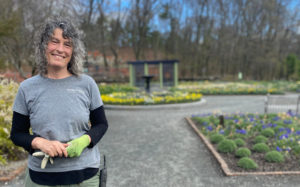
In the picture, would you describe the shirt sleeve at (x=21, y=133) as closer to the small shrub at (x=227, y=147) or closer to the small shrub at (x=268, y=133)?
the small shrub at (x=227, y=147)

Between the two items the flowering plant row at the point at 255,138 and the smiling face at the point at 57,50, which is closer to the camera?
the smiling face at the point at 57,50

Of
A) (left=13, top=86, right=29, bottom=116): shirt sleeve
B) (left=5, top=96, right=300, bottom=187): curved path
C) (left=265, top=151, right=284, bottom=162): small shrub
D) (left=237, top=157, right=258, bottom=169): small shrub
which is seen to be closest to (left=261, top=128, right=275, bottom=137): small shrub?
(left=265, top=151, right=284, bottom=162): small shrub

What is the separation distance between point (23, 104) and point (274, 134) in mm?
5335

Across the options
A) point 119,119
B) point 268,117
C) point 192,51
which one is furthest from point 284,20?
point 119,119

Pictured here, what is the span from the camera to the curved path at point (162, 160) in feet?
10.3

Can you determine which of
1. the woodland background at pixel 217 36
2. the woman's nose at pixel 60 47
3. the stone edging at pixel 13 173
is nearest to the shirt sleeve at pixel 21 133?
the woman's nose at pixel 60 47

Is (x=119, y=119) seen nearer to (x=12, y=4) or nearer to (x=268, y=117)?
(x=268, y=117)

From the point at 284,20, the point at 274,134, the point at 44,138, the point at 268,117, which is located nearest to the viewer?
the point at 44,138

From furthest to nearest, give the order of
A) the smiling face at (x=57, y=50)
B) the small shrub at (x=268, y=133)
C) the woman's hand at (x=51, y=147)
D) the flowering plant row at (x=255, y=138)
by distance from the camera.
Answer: the small shrub at (x=268, y=133) → the flowering plant row at (x=255, y=138) → the smiling face at (x=57, y=50) → the woman's hand at (x=51, y=147)

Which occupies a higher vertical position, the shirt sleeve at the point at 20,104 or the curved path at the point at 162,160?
the shirt sleeve at the point at 20,104

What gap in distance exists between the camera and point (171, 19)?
101 ft

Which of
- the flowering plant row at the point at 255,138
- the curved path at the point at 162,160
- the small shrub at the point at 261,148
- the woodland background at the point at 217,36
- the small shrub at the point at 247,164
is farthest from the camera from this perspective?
the woodland background at the point at 217,36

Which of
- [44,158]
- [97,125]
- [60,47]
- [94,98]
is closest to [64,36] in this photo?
[60,47]

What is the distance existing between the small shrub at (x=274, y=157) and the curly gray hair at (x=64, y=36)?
146 inches
